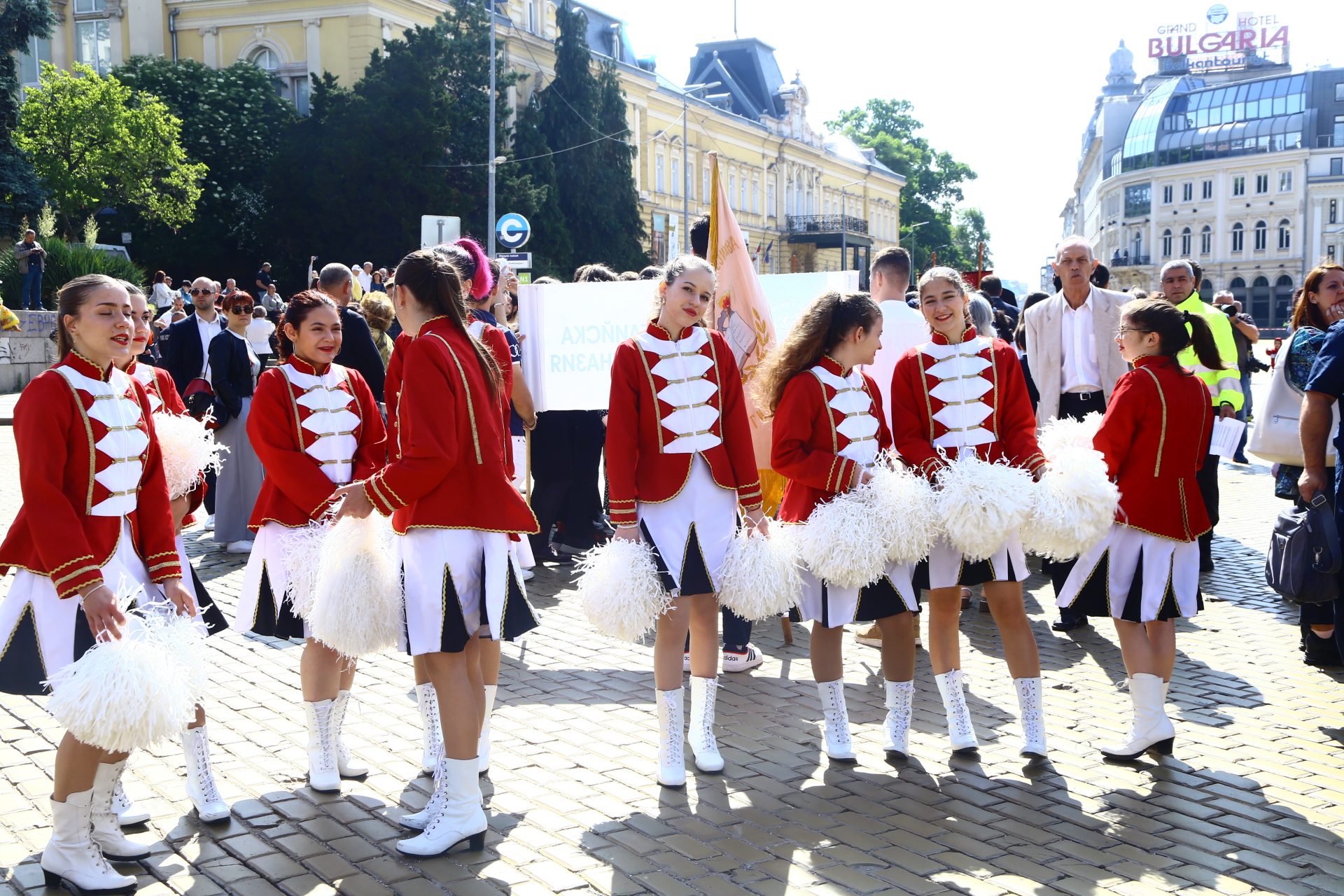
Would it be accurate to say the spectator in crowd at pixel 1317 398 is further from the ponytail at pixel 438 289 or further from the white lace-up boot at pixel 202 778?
the white lace-up boot at pixel 202 778

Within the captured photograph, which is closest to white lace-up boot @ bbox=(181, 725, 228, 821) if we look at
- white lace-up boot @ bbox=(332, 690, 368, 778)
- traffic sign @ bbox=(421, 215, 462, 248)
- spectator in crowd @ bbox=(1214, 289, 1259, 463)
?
white lace-up boot @ bbox=(332, 690, 368, 778)

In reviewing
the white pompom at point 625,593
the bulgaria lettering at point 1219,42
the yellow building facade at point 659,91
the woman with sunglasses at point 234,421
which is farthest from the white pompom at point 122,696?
the bulgaria lettering at point 1219,42

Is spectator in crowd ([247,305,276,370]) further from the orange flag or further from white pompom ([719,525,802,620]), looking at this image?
white pompom ([719,525,802,620])

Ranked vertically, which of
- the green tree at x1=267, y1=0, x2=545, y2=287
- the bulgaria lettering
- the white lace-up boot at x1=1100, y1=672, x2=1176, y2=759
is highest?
the bulgaria lettering

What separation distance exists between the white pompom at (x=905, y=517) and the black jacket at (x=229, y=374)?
6.27 meters

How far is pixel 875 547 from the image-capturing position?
4.61 metres

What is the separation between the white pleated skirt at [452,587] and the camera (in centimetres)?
407

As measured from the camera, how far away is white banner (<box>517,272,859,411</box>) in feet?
27.7

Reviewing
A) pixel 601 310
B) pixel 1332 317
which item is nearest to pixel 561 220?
pixel 601 310

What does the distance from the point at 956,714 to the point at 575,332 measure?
4.37 metres

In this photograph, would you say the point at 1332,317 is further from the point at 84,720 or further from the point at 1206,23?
the point at 1206,23

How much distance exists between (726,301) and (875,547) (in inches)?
110

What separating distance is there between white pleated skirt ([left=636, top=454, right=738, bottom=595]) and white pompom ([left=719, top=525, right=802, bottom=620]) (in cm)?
6

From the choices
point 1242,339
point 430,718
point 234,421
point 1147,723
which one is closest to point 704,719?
point 430,718
